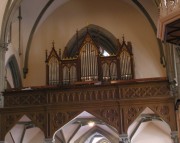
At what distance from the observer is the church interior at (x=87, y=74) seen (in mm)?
15180

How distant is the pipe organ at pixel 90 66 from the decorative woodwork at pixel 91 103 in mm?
1667

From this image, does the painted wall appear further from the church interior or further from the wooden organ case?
the wooden organ case

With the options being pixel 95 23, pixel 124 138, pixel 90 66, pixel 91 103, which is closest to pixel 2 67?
pixel 90 66

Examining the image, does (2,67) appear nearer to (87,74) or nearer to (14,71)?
(14,71)

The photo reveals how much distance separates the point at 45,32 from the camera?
20453 millimetres

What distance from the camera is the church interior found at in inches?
598

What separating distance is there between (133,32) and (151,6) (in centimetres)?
154

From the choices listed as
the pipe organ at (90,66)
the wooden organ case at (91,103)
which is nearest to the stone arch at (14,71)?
the pipe organ at (90,66)

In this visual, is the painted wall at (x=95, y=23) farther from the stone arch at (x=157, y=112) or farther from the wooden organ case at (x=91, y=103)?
the stone arch at (x=157, y=112)

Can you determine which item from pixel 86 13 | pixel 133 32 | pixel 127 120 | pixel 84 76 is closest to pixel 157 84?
pixel 127 120

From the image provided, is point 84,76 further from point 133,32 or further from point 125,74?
point 133,32

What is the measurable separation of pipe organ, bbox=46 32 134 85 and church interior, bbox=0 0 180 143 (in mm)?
42

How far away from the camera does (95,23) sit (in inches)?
800

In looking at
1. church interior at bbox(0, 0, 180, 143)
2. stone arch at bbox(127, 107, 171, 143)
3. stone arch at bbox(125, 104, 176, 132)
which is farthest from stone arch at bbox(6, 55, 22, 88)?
stone arch at bbox(125, 104, 176, 132)
